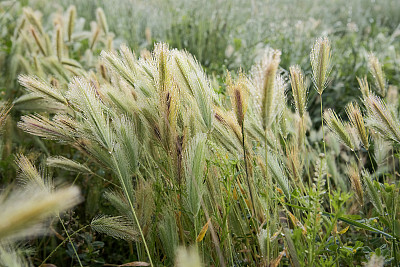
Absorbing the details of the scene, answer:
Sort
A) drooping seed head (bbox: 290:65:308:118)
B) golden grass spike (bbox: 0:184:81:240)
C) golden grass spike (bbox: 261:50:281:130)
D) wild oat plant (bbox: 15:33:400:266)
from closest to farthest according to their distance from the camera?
1. golden grass spike (bbox: 0:184:81:240)
2. golden grass spike (bbox: 261:50:281:130)
3. wild oat plant (bbox: 15:33:400:266)
4. drooping seed head (bbox: 290:65:308:118)

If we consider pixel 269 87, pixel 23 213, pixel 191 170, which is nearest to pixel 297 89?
pixel 269 87

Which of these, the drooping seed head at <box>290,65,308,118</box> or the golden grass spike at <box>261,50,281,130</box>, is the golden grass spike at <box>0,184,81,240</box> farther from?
the drooping seed head at <box>290,65,308,118</box>

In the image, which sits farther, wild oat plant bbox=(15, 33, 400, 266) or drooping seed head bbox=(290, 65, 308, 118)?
drooping seed head bbox=(290, 65, 308, 118)

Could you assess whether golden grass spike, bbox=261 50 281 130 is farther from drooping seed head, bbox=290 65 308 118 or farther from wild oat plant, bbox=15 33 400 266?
drooping seed head, bbox=290 65 308 118

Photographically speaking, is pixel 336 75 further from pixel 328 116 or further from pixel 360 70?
pixel 328 116

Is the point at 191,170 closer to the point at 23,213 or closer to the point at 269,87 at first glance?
the point at 269,87

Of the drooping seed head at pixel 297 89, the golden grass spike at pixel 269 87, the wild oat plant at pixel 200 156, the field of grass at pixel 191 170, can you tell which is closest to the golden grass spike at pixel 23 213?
the field of grass at pixel 191 170

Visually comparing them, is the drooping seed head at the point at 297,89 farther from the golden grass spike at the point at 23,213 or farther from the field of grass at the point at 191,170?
the golden grass spike at the point at 23,213

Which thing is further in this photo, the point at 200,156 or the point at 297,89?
the point at 297,89

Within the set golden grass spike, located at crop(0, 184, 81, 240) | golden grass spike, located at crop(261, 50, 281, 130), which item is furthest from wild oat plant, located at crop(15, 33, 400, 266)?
golden grass spike, located at crop(0, 184, 81, 240)

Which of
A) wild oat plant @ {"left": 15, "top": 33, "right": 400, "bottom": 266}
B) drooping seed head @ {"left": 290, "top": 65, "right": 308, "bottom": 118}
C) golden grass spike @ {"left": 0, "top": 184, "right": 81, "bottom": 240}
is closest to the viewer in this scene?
golden grass spike @ {"left": 0, "top": 184, "right": 81, "bottom": 240}

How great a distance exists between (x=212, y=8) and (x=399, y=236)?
10.4ft

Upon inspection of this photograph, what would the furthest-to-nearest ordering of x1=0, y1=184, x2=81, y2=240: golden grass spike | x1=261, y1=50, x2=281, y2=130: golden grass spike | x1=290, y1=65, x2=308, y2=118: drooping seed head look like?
x1=290, y1=65, x2=308, y2=118: drooping seed head, x1=261, y1=50, x2=281, y2=130: golden grass spike, x1=0, y1=184, x2=81, y2=240: golden grass spike

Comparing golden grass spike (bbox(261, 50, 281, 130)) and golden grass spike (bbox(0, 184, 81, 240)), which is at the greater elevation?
golden grass spike (bbox(261, 50, 281, 130))
